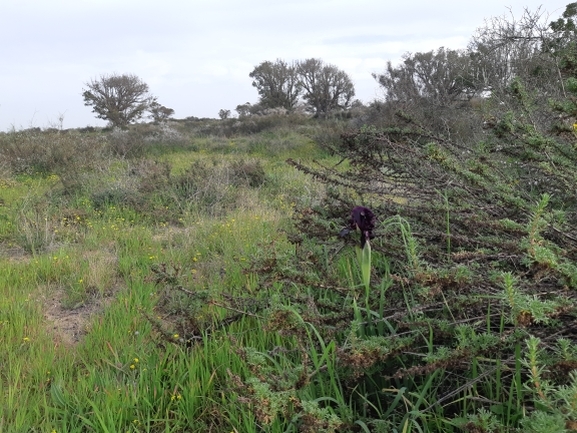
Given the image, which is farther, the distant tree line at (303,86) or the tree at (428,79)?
the distant tree line at (303,86)

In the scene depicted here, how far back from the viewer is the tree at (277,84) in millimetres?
37781

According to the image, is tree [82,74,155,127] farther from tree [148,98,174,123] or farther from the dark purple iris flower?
the dark purple iris flower

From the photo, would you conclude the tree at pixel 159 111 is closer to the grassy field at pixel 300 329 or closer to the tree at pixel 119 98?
the tree at pixel 119 98

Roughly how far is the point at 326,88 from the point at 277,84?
4818 mm

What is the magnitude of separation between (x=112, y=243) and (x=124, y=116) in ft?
106

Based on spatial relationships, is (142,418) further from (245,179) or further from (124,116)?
(124,116)

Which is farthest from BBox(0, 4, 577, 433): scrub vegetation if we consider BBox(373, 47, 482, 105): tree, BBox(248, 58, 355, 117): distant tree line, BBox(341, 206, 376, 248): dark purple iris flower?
BBox(248, 58, 355, 117): distant tree line

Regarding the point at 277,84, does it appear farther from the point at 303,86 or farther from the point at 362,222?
the point at 362,222

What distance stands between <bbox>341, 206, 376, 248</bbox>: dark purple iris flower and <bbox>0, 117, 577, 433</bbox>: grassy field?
92mm

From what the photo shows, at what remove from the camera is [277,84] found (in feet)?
127

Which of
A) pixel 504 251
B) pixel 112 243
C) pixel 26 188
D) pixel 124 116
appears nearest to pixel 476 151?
pixel 504 251

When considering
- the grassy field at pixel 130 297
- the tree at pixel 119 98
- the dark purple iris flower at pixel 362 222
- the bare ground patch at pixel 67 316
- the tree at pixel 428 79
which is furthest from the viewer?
the tree at pixel 119 98

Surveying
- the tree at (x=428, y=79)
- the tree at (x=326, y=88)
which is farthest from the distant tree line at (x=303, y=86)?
the tree at (x=428, y=79)

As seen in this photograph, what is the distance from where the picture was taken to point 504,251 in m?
1.66
